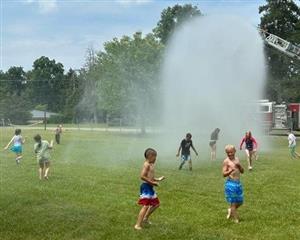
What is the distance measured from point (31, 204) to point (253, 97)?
2489 centimetres

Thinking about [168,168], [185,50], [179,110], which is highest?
[185,50]

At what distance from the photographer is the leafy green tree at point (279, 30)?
54.8 meters

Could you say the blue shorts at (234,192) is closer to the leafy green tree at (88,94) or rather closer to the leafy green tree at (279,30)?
the leafy green tree at (279,30)

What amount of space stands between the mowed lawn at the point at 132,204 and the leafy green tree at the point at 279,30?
112 feet

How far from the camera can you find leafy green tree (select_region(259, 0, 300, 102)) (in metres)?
54.8

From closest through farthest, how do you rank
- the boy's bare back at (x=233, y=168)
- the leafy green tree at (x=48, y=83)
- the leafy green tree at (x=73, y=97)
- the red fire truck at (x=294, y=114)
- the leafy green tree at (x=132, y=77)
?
the boy's bare back at (x=233, y=168)
the red fire truck at (x=294, y=114)
the leafy green tree at (x=132, y=77)
the leafy green tree at (x=73, y=97)
the leafy green tree at (x=48, y=83)

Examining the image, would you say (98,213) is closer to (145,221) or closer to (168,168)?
(145,221)

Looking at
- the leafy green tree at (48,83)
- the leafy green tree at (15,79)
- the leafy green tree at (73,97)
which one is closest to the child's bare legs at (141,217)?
the leafy green tree at (73,97)

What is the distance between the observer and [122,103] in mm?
51438

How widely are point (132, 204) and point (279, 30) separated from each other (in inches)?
1910

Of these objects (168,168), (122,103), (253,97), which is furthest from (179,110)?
(122,103)

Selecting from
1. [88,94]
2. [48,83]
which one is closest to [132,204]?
[88,94]

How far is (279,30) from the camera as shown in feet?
189

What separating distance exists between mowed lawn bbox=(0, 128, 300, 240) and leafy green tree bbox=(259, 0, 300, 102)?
34178 millimetres
